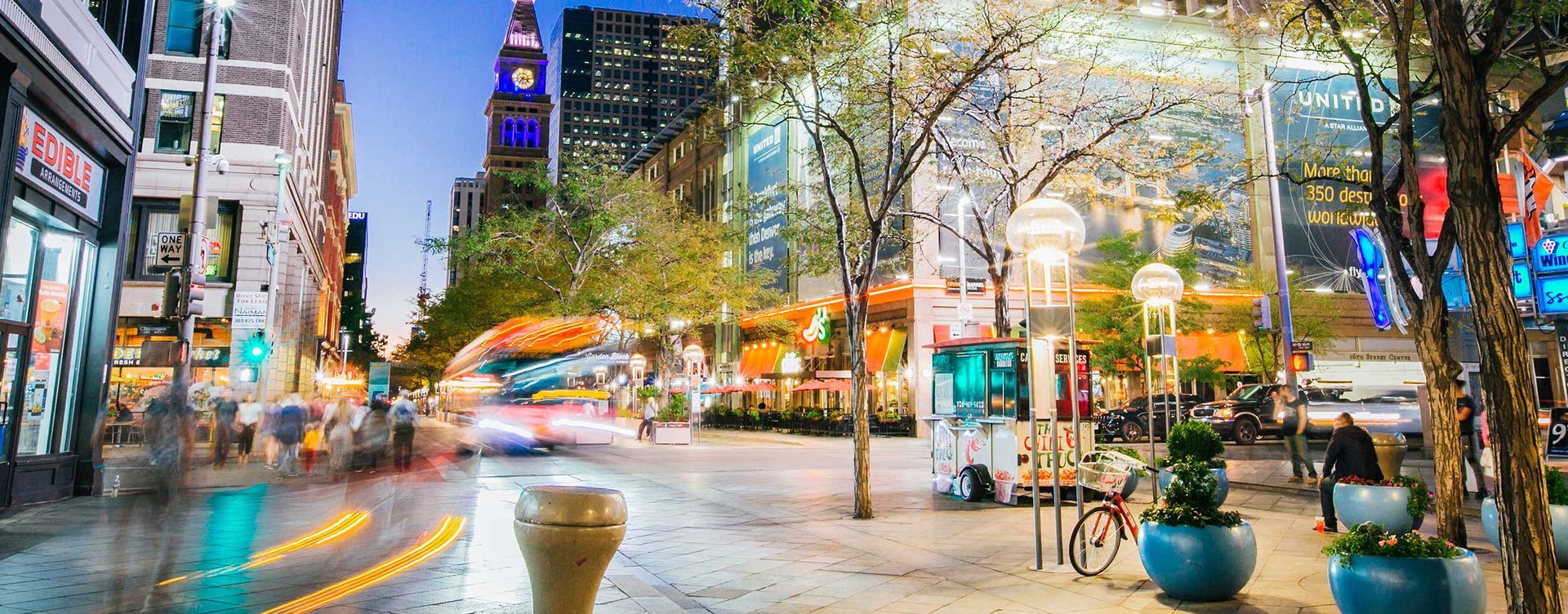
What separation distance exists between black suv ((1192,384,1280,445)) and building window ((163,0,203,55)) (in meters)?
35.1

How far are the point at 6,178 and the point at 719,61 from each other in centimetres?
947

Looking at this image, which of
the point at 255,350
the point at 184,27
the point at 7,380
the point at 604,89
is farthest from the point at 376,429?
the point at 604,89

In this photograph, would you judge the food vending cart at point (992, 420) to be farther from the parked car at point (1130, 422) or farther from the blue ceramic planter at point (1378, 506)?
the parked car at point (1130, 422)

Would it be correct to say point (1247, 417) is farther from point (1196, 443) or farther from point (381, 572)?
point (381, 572)

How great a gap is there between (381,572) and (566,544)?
599 centimetres

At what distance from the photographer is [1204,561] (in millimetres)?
6992

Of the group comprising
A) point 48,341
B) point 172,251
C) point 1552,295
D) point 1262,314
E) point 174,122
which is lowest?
point 48,341

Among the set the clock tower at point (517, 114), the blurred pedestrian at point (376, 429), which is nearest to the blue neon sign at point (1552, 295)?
the blurred pedestrian at point (376, 429)

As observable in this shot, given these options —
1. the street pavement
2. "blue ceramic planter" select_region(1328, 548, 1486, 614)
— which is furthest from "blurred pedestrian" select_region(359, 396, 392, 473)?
"blue ceramic planter" select_region(1328, 548, 1486, 614)

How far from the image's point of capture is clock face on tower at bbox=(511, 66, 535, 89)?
138 m

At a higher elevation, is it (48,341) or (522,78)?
(522,78)

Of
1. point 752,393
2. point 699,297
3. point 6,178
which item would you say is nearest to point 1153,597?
point 6,178

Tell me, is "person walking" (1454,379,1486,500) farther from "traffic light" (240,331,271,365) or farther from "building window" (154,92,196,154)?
"building window" (154,92,196,154)

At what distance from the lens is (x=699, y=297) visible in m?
38.6
